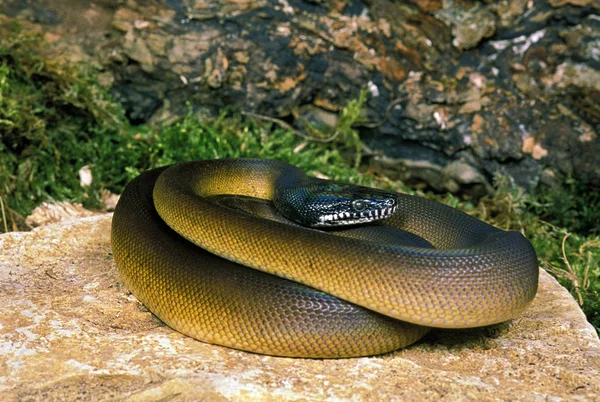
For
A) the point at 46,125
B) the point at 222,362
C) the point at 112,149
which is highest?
the point at 46,125

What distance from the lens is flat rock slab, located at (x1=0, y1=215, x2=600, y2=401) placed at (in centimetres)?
282

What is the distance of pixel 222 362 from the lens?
3.06 meters

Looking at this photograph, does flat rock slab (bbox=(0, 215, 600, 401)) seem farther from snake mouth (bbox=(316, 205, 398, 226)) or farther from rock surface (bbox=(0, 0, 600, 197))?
rock surface (bbox=(0, 0, 600, 197))

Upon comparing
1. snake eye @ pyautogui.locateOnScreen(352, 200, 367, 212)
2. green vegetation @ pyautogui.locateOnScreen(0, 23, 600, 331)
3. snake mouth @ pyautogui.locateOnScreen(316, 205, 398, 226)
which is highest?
snake eye @ pyautogui.locateOnScreen(352, 200, 367, 212)

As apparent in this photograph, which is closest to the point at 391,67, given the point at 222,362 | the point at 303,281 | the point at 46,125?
the point at 46,125

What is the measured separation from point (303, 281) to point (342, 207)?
93 cm

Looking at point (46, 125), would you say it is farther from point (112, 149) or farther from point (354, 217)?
point (354, 217)

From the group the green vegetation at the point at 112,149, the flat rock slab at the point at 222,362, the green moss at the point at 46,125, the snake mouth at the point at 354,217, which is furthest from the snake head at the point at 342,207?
the green moss at the point at 46,125

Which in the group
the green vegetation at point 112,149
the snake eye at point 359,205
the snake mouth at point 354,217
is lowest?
the green vegetation at point 112,149

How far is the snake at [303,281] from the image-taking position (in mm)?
3145

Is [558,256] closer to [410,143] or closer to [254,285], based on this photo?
[410,143]

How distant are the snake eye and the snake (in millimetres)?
231

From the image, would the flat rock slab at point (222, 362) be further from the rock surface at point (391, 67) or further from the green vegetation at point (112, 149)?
the rock surface at point (391, 67)

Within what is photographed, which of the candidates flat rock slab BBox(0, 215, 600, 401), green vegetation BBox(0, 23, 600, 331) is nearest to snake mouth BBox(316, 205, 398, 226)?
flat rock slab BBox(0, 215, 600, 401)
